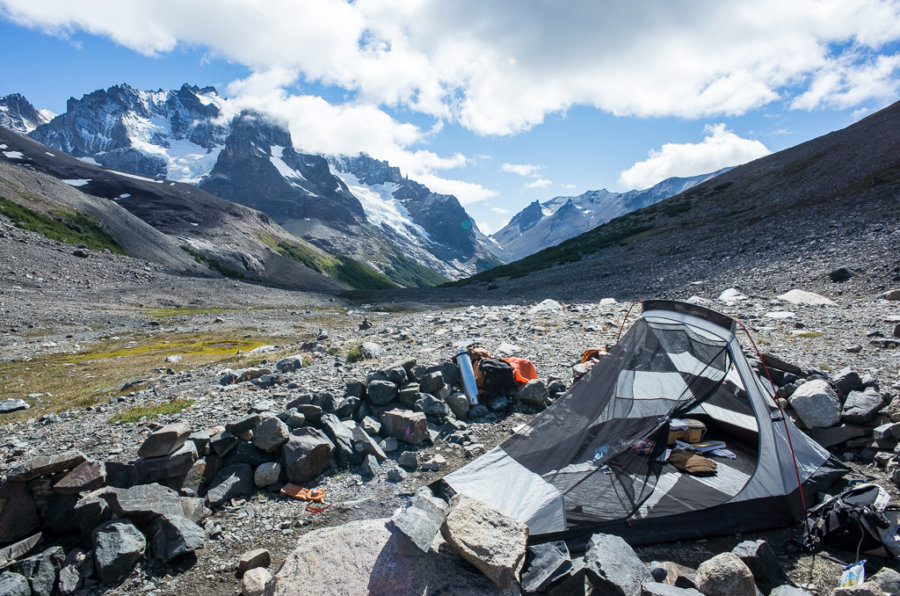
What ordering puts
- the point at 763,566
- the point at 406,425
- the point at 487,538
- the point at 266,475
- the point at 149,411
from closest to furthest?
the point at 487,538 → the point at 763,566 → the point at 266,475 → the point at 406,425 → the point at 149,411

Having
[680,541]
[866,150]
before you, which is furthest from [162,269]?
[866,150]

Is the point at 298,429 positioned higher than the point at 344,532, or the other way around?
the point at 298,429

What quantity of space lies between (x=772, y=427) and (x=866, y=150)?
70579 millimetres

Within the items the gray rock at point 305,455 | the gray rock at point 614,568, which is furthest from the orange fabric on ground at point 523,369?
the gray rock at point 614,568

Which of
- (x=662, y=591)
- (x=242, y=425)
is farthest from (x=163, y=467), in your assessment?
(x=662, y=591)

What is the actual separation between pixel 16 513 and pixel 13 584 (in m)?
1.36

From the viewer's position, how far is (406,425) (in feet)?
29.8

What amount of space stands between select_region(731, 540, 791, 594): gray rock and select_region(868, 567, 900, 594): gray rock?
0.83m

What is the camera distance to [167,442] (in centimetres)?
674

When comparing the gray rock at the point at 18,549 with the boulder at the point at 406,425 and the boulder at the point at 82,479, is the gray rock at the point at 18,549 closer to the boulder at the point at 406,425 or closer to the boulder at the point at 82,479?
the boulder at the point at 82,479

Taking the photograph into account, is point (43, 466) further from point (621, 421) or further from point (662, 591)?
point (621, 421)

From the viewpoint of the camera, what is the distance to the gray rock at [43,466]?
571 centimetres

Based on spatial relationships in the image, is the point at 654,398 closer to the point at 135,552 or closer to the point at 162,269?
the point at 135,552

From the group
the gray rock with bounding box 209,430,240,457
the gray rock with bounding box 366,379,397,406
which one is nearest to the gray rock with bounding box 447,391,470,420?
the gray rock with bounding box 366,379,397,406
